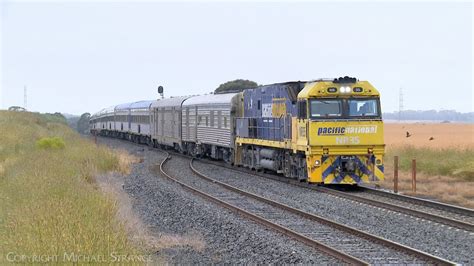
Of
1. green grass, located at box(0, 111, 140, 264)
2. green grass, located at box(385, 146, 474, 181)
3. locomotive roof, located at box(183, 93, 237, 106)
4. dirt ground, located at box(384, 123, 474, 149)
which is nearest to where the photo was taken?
green grass, located at box(0, 111, 140, 264)

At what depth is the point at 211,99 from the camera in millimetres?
31812

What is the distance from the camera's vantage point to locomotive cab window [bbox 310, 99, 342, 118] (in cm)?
1947

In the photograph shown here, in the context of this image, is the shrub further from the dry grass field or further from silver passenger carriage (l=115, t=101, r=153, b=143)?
silver passenger carriage (l=115, t=101, r=153, b=143)

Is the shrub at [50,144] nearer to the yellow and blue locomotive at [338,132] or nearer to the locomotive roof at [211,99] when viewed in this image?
the locomotive roof at [211,99]

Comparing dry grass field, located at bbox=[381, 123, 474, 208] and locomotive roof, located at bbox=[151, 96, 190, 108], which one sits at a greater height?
locomotive roof, located at bbox=[151, 96, 190, 108]

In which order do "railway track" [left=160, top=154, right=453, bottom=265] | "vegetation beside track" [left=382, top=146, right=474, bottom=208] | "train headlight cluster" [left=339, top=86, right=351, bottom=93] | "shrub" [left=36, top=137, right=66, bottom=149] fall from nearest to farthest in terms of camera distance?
"railway track" [left=160, top=154, right=453, bottom=265], "vegetation beside track" [left=382, top=146, right=474, bottom=208], "train headlight cluster" [left=339, top=86, right=351, bottom=93], "shrub" [left=36, top=137, right=66, bottom=149]

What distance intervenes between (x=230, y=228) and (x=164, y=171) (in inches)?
544

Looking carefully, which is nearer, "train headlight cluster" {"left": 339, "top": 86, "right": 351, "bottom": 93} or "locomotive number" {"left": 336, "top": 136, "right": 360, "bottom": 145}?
"locomotive number" {"left": 336, "top": 136, "right": 360, "bottom": 145}

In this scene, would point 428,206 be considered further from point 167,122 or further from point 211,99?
point 167,122

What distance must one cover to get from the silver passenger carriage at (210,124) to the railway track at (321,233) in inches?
373

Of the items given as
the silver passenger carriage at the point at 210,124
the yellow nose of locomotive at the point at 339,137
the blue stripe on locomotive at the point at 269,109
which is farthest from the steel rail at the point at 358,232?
the silver passenger carriage at the point at 210,124

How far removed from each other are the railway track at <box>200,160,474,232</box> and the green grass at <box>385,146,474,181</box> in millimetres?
3904

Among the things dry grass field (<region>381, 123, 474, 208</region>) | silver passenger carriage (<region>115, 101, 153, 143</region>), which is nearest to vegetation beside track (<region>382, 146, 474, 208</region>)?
dry grass field (<region>381, 123, 474, 208</region>)

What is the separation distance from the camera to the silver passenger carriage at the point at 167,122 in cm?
3822
